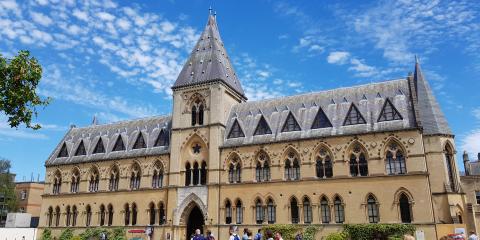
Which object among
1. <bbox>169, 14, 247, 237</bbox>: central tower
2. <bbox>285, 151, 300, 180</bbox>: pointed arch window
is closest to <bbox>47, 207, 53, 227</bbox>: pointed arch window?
<bbox>169, 14, 247, 237</bbox>: central tower

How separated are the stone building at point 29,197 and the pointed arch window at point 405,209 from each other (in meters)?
64.7

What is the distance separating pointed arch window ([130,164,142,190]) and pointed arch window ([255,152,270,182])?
14944 millimetres

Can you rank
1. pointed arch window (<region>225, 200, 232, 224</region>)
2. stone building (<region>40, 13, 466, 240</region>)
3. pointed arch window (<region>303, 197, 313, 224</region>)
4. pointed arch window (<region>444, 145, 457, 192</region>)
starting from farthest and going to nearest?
1. pointed arch window (<region>225, 200, 232, 224</region>)
2. pointed arch window (<region>303, 197, 313, 224</region>)
3. stone building (<region>40, 13, 466, 240</region>)
4. pointed arch window (<region>444, 145, 457, 192</region>)

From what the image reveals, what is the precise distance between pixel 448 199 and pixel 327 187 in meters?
9.80

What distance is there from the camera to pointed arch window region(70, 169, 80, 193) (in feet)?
169

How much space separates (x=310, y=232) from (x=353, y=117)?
37.5ft

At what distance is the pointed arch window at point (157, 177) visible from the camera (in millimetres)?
45763

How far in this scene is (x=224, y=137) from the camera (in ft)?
143

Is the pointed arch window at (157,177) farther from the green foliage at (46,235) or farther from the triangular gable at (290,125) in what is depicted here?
the green foliage at (46,235)

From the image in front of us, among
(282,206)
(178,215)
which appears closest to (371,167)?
(282,206)

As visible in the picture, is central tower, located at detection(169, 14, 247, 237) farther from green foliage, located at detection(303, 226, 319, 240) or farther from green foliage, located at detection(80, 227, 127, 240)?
green foliage, located at detection(303, 226, 319, 240)

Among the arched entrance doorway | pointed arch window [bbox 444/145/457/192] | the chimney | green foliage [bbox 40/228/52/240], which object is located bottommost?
green foliage [bbox 40/228/52/240]

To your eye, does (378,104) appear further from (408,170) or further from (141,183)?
(141,183)

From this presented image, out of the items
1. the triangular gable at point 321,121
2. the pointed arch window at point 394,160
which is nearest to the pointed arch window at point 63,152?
the triangular gable at point 321,121
